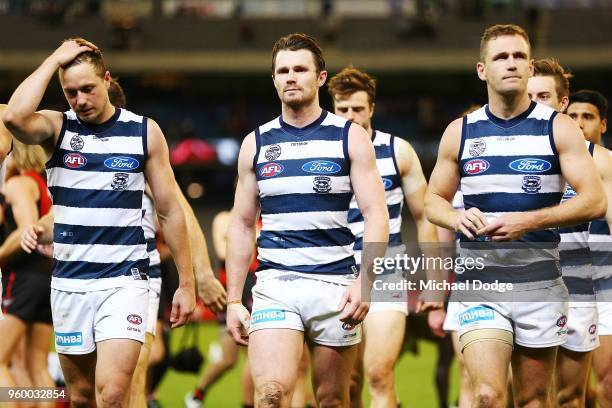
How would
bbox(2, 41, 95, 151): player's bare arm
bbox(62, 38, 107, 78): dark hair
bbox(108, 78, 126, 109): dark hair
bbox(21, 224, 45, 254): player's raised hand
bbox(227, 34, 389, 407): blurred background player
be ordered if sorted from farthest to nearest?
bbox(108, 78, 126, 109): dark hair
bbox(21, 224, 45, 254): player's raised hand
bbox(62, 38, 107, 78): dark hair
bbox(227, 34, 389, 407): blurred background player
bbox(2, 41, 95, 151): player's bare arm

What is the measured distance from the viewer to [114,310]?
6.16 metres

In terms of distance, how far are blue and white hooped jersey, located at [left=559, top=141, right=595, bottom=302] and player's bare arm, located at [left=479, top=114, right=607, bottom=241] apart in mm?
1451

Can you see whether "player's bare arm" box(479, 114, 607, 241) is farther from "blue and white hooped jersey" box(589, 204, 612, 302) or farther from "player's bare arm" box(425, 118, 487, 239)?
"blue and white hooped jersey" box(589, 204, 612, 302)

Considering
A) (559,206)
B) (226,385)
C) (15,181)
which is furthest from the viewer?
(226,385)

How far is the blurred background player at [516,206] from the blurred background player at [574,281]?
122cm

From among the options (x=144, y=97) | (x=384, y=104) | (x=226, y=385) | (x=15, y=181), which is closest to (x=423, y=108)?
(x=384, y=104)

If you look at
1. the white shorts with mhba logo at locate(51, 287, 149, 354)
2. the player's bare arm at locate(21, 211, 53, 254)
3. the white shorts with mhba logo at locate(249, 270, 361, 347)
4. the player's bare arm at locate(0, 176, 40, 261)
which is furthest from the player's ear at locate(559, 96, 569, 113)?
the player's bare arm at locate(0, 176, 40, 261)

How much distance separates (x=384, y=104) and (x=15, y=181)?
23.7 meters

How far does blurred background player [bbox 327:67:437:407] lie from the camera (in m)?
7.89

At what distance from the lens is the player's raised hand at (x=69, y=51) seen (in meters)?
6.15

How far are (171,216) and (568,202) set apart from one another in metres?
2.37

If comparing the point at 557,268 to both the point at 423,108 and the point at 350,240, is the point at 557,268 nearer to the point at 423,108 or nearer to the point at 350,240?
the point at 350,240

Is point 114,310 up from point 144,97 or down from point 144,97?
down

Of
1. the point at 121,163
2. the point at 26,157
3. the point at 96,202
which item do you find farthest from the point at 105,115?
the point at 26,157
